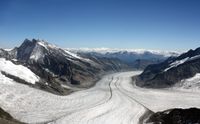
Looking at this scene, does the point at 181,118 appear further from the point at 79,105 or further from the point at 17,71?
the point at 17,71

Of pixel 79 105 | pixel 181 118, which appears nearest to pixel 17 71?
pixel 79 105

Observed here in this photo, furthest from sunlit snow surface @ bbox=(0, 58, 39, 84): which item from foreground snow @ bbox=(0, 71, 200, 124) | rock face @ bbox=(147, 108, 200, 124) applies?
rock face @ bbox=(147, 108, 200, 124)

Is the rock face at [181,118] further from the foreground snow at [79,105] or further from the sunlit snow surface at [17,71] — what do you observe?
the sunlit snow surface at [17,71]

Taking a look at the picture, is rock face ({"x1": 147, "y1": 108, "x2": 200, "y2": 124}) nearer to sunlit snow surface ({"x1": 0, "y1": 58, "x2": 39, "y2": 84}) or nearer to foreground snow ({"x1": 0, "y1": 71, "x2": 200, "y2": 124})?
foreground snow ({"x1": 0, "y1": 71, "x2": 200, "y2": 124})

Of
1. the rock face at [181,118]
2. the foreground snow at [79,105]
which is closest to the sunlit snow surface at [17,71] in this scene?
the foreground snow at [79,105]

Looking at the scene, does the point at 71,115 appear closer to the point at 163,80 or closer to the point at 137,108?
the point at 137,108

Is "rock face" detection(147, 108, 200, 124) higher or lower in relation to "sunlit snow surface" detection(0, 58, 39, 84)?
lower


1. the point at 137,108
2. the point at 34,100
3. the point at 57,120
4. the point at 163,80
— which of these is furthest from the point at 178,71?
the point at 57,120
